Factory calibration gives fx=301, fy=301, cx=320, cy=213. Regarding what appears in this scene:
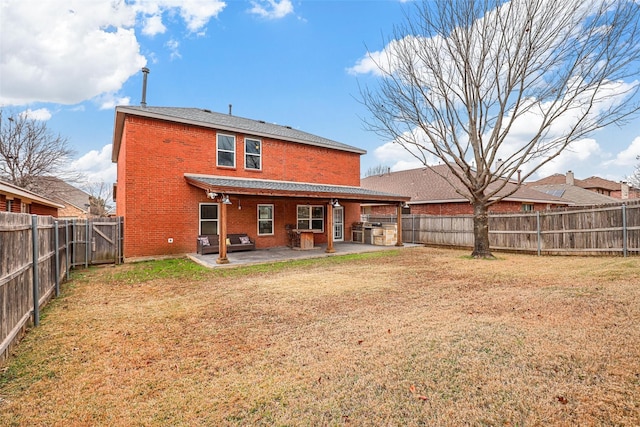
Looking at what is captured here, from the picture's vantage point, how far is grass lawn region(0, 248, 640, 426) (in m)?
2.54

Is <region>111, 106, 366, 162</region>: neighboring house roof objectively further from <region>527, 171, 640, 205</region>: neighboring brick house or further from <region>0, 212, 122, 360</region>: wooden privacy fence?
<region>527, 171, 640, 205</region>: neighboring brick house

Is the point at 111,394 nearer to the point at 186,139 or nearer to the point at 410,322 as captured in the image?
the point at 410,322

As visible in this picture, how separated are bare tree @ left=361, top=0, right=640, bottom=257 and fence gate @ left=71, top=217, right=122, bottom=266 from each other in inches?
448

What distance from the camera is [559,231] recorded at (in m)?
12.0

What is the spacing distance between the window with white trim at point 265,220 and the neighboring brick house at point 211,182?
5cm

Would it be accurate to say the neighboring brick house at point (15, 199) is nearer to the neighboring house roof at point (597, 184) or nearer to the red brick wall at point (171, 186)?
the red brick wall at point (171, 186)

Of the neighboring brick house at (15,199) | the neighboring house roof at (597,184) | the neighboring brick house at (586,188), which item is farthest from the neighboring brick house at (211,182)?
the neighboring house roof at (597,184)

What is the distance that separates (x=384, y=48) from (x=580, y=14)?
20.6 ft

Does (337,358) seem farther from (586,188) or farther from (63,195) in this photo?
(586,188)

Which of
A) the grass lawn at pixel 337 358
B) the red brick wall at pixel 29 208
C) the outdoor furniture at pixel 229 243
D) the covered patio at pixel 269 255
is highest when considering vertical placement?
the red brick wall at pixel 29 208

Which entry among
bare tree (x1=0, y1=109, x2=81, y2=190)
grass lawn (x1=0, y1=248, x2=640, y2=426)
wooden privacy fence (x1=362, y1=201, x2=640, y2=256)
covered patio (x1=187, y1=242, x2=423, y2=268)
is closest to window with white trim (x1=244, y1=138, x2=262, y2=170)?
covered patio (x1=187, y1=242, x2=423, y2=268)

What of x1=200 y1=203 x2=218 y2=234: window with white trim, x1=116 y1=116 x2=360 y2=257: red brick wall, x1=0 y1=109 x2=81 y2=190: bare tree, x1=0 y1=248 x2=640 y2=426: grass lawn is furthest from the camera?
x1=0 y1=109 x2=81 y2=190: bare tree

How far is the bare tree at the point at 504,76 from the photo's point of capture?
9.66m

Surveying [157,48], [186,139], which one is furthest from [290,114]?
[186,139]
